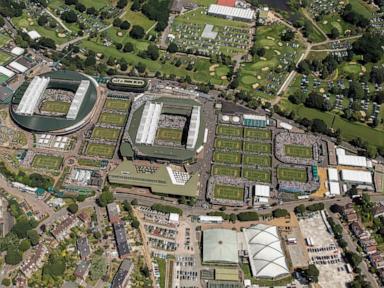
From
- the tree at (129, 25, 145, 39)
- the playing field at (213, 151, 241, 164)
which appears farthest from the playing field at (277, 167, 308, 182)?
the tree at (129, 25, 145, 39)

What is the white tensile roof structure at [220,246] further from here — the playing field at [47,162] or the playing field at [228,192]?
the playing field at [47,162]

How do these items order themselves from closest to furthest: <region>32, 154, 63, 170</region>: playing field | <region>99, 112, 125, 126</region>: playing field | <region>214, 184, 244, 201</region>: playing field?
<region>214, 184, 244, 201</region>: playing field < <region>32, 154, 63, 170</region>: playing field < <region>99, 112, 125, 126</region>: playing field

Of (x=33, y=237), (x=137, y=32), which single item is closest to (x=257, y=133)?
Answer: (x=137, y=32)

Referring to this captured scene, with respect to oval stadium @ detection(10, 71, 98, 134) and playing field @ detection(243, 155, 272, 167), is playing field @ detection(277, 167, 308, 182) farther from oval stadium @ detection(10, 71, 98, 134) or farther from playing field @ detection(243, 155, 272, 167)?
oval stadium @ detection(10, 71, 98, 134)

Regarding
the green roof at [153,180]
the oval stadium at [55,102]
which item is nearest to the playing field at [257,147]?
the green roof at [153,180]

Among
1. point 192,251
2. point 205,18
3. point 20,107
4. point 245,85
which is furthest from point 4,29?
point 192,251

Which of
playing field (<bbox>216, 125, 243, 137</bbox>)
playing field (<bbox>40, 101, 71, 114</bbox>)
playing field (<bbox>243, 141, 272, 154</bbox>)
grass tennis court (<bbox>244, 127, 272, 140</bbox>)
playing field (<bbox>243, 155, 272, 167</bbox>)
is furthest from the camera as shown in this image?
playing field (<bbox>40, 101, 71, 114</bbox>)

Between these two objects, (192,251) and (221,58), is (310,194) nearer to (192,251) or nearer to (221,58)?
(192,251)
